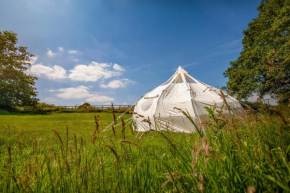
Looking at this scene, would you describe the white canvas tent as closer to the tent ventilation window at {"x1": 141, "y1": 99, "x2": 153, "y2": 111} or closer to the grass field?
the tent ventilation window at {"x1": 141, "y1": 99, "x2": 153, "y2": 111}

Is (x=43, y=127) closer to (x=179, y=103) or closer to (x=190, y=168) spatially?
(x=179, y=103)

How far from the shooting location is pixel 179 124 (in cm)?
1098

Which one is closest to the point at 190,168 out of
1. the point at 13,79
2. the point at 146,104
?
the point at 146,104

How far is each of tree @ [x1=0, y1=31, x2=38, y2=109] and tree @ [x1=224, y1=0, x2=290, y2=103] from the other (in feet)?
113

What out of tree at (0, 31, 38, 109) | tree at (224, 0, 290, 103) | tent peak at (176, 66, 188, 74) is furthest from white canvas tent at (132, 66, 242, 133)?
tree at (0, 31, 38, 109)

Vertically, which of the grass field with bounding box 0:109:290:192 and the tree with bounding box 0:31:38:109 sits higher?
the tree with bounding box 0:31:38:109

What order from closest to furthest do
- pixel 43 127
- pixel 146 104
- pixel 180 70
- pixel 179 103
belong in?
pixel 179 103
pixel 43 127
pixel 146 104
pixel 180 70

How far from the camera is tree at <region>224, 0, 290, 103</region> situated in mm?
17906

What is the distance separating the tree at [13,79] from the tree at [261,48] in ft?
113

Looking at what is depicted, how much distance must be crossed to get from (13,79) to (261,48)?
3920 cm

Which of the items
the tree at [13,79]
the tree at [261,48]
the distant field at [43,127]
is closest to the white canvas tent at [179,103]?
the distant field at [43,127]

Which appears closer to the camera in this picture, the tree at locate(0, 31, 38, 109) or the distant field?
the distant field

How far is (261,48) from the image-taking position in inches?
762

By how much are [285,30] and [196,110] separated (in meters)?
16.1
